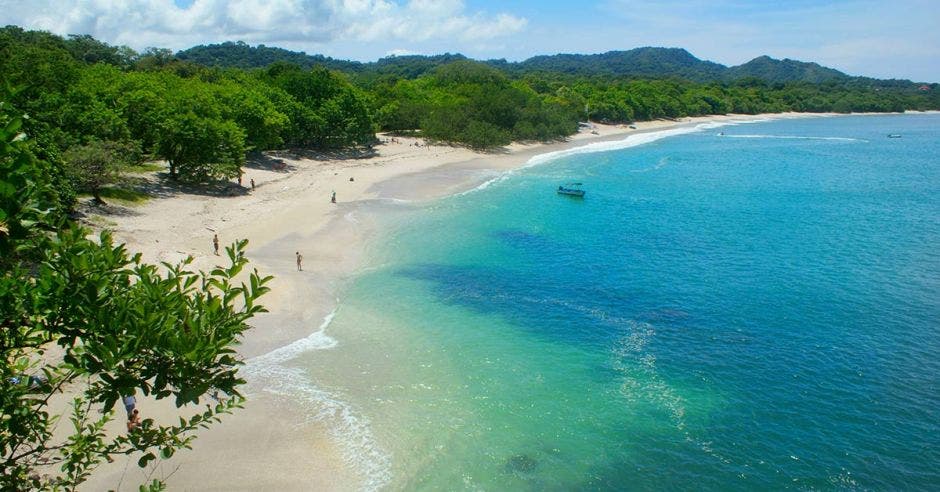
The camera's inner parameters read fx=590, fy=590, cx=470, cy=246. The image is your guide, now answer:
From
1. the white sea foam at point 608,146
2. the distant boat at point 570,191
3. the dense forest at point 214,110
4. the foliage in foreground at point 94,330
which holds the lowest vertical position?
the distant boat at point 570,191

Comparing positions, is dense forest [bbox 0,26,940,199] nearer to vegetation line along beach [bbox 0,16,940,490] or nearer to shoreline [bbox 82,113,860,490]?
vegetation line along beach [bbox 0,16,940,490]

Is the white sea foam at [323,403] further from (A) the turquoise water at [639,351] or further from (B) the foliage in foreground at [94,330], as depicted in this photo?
(B) the foliage in foreground at [94,330]

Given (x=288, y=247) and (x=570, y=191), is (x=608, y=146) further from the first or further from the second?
(x=288, y=247)

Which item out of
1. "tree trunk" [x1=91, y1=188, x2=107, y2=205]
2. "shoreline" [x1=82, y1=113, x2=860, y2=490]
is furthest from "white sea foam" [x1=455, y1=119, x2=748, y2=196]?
"tree trunk" [x1=91, y1=188, x2=107, y2=205]

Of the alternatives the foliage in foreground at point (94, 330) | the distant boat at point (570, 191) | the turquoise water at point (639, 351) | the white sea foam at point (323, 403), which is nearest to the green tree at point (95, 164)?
the turquoise water at point (639, 351)

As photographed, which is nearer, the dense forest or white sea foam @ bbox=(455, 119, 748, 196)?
the dense forest

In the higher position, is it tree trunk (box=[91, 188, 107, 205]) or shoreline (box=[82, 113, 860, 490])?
tree trunk (box=[91, 188, 107, 205])

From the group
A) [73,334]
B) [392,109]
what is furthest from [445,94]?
[73,334]
